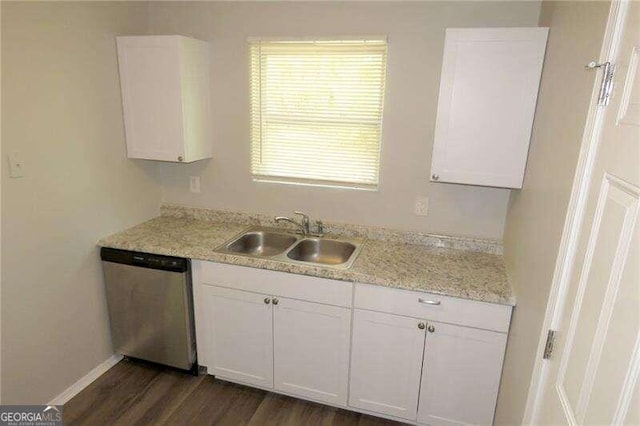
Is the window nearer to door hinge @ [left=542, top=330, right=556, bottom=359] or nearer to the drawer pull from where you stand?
the drawer pull

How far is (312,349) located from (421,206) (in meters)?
1.07

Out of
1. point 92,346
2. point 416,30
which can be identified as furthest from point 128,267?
point 416,30

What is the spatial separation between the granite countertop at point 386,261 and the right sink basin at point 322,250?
0.18 m

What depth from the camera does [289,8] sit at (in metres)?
2.32

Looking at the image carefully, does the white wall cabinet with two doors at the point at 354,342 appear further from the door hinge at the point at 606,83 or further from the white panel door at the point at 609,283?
the door hinge at the point at 606,83

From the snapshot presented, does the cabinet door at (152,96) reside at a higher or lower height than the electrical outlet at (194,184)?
higher

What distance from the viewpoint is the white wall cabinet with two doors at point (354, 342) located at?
189cm

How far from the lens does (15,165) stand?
179 centimetres

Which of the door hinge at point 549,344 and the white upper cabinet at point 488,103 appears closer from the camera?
the door hinge at point 549,344

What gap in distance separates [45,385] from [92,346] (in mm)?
326

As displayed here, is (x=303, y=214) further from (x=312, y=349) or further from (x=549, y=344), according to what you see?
(x=549, y=344)

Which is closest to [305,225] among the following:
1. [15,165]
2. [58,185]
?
[58,185]

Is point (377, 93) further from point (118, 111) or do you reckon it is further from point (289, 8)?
point (118, 111)

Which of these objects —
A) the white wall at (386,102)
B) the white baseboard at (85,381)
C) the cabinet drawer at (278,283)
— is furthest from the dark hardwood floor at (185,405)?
the white wall at (386,102)
